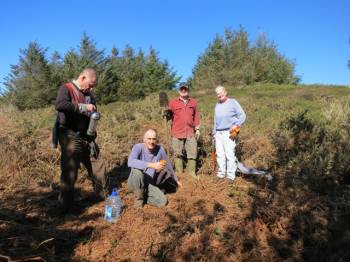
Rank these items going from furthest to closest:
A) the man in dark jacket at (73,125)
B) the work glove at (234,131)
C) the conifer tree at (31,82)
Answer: the conifer tree at (31,82)
the work glove at (234,131)
the man in dark jacket at (73,125)

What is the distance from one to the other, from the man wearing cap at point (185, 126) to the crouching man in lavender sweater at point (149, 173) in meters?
0.92

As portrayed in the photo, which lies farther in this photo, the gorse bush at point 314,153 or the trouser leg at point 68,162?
the gorse bush at point 314,153

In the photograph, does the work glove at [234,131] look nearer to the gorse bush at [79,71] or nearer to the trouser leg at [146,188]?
the trouser leg at [146,188]

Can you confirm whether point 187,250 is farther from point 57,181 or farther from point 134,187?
point 57,181

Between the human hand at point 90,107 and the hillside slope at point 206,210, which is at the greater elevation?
A: the human hand at point 90,107

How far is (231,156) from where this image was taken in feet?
20.1

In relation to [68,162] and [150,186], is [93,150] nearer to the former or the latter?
[68,162]

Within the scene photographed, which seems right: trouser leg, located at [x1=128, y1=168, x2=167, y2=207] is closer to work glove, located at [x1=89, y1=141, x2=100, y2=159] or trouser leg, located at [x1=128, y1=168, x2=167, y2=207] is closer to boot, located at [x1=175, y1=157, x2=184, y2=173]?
work glove, located at [x1=89, y1=141, x2=100, y2=159]

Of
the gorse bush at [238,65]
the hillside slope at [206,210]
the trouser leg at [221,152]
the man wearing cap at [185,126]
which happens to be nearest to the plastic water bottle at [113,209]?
the hillside slope at [206,210]

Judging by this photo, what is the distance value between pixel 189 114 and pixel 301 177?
211 cm

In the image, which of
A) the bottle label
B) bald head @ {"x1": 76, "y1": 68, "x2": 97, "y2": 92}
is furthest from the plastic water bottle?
bald head @ {"x1": 76, "y1": 68, "x2": 97, "y2": 92}

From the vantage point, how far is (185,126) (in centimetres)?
638

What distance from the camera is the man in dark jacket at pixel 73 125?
453 cm

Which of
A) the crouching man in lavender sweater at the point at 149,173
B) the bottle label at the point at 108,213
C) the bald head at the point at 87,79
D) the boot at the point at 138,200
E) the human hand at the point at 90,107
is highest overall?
the bald head at the point at 87,79
